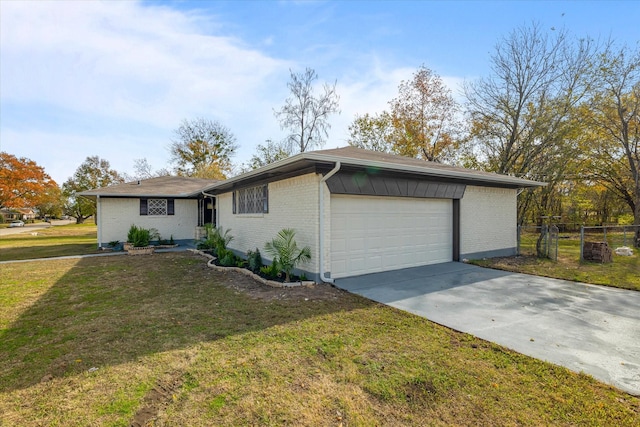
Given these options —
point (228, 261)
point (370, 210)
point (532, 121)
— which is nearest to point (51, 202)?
point (228, 261)

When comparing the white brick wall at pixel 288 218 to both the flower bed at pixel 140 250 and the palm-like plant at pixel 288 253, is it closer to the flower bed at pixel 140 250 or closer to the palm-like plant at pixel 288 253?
the palm-like plant at pixel 288 253

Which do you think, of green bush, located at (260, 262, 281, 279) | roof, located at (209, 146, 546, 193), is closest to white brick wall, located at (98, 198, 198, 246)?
roof, located at (209, 146, 546, 193)

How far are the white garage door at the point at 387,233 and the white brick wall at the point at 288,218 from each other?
49 centimetres

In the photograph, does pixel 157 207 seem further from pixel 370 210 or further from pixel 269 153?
pixel 269 153

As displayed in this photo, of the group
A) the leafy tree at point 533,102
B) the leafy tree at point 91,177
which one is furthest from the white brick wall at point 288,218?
the leafy tree at point 91,177

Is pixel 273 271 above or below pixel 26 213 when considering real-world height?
below

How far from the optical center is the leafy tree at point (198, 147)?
100.0 feet

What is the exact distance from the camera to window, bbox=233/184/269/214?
888cm

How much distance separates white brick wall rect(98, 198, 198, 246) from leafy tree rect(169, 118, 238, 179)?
14829 millimetres

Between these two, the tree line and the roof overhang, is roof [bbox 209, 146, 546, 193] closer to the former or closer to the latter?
the roof overhang

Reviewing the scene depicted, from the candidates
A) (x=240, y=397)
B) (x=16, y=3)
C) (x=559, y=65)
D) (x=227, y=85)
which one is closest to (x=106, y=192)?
(x=227, y=85)

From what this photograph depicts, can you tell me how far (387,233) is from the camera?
25.0 ft

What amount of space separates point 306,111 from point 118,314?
22425mm

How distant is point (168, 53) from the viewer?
28.6ft
